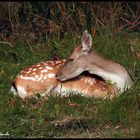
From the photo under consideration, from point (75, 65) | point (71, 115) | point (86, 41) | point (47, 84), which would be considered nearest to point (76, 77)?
point (75, 65)

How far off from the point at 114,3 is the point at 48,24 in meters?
1.04

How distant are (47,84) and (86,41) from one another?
70 centimetres

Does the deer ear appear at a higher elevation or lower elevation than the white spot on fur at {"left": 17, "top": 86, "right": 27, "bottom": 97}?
higher

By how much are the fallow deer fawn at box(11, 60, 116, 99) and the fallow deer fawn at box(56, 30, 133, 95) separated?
9 centimetres

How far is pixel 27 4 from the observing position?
1041cm

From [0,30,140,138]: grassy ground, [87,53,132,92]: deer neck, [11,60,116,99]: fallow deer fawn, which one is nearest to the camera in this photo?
[0,30,140,138]: grassy ground

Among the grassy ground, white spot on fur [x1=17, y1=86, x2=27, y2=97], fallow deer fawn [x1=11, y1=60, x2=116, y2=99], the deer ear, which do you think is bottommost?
white spot on fur [x1=17, y1=86, x2=27, y2=97]

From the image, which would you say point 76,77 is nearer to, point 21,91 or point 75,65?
point 75,65

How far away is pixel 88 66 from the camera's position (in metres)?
8.03

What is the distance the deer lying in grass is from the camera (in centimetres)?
793

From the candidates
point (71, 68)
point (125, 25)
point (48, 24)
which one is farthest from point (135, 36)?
point (71, 68)

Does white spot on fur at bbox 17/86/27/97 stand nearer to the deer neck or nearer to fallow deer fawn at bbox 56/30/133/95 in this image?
fallow deer fawn at bbox 56/30/133/95

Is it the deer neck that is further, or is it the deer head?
the deer head

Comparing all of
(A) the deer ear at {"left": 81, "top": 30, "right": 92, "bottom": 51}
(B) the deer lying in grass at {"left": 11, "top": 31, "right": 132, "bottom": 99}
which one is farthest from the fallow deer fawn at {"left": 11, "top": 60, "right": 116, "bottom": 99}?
(A) the deer ear at {"left": 81, "top": 30, "right": 92, "bottom": 51}
